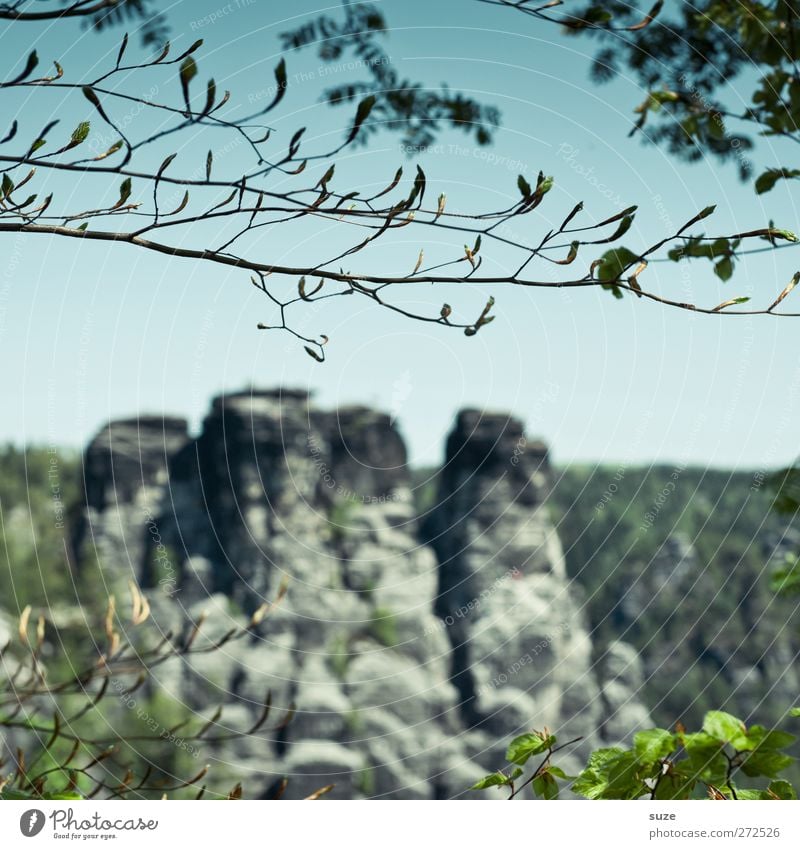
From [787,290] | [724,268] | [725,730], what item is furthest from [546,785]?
[724,268]

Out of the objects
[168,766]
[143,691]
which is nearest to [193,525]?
[143,691]

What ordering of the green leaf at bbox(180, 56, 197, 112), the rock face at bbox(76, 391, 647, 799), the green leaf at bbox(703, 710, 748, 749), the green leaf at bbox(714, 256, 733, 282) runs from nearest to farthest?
the green leaf at bbox(180, 56, 197, 112) < the green leaf at bbox(703, 710, 748, 749) < the green leaf at bbox(714, 256, 733, 282) < the rock face at bbox(76, 391, 647, 799)

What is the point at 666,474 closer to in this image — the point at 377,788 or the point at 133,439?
the point at 377,788

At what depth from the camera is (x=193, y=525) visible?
799 inches

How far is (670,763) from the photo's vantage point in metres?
0.68

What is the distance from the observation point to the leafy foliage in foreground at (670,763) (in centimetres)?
66

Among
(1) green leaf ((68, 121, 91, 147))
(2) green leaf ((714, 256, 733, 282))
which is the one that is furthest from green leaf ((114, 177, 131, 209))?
(2) green leaf ((714, 256, 733, 282))

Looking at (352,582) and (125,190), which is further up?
(125,190)

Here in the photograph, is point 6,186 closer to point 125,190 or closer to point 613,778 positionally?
point 125,190

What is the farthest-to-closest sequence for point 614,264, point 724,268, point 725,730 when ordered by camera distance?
point 724,268 < point 614,264 < point 725,730

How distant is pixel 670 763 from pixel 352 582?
1959 cm

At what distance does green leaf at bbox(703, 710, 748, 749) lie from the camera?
0.66 metres

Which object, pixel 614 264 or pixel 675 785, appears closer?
pixel 675 785

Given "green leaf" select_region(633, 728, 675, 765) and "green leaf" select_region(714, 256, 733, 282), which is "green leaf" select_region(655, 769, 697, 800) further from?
"green leaf" select_region(714, 256, 733, 282)
